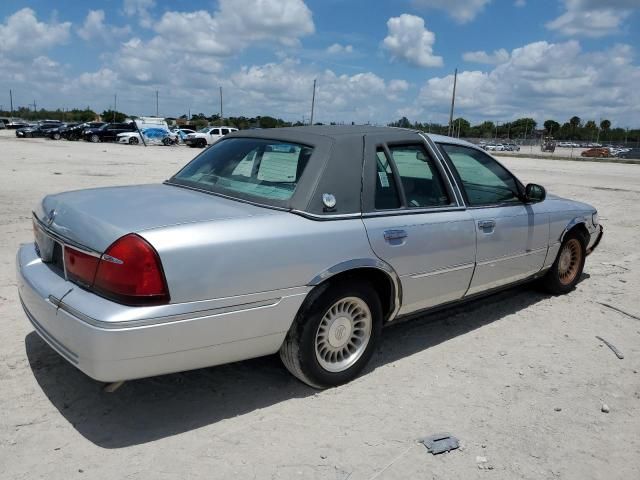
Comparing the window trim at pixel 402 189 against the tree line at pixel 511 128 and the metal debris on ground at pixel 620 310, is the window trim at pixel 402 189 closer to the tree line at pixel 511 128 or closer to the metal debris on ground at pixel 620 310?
the metal debris on ground at pixel 620 310

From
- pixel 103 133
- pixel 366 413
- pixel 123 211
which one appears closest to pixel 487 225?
pixel 366 413

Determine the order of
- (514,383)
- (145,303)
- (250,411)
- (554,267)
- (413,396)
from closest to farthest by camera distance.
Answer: (145,303) < (250,411) < (413,396) < (514,383) < (554,267)

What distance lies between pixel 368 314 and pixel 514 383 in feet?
3.61

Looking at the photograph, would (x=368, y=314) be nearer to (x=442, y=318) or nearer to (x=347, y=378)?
(x=347, y=378)

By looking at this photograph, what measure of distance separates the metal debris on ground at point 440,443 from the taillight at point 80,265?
1.95 metres

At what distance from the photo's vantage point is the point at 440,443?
2953 millimetres

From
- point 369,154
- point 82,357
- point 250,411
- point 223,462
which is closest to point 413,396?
point 250,411

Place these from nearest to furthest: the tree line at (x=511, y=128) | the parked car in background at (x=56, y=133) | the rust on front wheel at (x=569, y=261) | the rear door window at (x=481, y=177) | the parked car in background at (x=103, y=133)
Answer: the rear door window at (x=481, y=177), the rust on front wheel at (x=569, y=261), the parked car in background at (x=103, y=133), the parked car in background at (x=56, y=133), the tree line at (x=511, y=128)

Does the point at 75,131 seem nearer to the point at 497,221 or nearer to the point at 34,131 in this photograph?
the point at 34,131

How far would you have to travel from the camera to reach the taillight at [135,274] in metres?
2.62

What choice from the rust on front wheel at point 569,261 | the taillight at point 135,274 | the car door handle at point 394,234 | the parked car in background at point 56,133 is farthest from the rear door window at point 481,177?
the parked car in background at point 56,133

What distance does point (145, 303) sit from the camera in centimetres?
264

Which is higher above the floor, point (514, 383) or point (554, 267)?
point (554, 267)

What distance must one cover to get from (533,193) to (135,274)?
3511 millimetres
